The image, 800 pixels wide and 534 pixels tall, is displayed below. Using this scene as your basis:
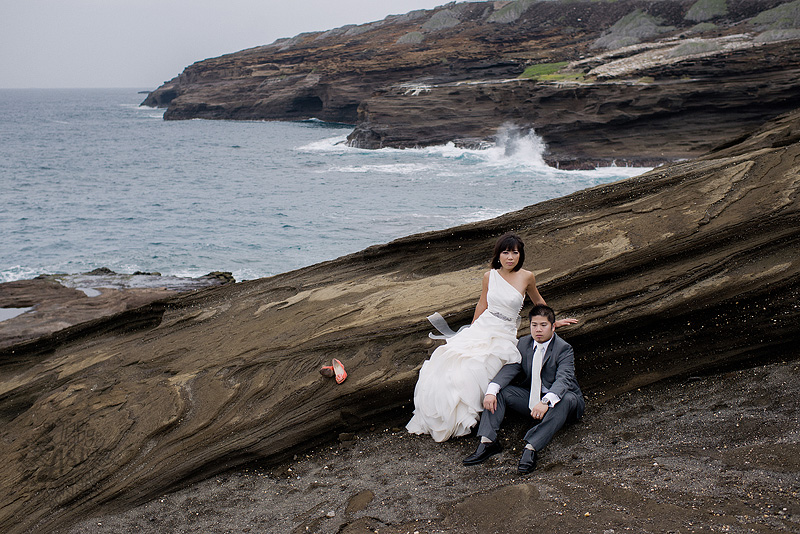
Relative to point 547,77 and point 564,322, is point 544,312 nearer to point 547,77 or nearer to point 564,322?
point 564,322

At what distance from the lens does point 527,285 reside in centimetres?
644

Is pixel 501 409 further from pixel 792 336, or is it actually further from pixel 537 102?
pixel 537 102

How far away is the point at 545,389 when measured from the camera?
231 inches

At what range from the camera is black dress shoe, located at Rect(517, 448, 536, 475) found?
17.4 feet

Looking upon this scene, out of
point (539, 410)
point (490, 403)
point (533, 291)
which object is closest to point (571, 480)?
point (539, 410)

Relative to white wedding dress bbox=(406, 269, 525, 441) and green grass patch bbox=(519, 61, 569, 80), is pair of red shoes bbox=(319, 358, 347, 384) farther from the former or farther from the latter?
green grass patch bbox=(519, 61, 569, 80)

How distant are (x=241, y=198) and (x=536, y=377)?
31.3 metres

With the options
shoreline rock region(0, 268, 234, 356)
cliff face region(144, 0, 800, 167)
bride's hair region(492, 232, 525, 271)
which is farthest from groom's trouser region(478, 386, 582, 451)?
cliff face region(144, 0, 800, 167)

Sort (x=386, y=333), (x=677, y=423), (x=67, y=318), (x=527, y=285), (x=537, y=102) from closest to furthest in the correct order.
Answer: (x=677, y=423), (x=527, y=285), (x=386, y=333), (x=67, y=318), (x=537, y=102)

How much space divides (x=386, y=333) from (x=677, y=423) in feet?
10.6

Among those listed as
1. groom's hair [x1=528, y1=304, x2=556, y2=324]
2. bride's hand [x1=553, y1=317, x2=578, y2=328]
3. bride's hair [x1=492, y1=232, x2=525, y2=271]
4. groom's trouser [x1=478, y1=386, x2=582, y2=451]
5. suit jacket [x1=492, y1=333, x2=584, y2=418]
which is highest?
bride's hair [x1=492, y1=232, x2=525, y2=271]

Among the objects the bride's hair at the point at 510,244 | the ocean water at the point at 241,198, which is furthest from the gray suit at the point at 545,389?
the ocean water at the point at 241,198

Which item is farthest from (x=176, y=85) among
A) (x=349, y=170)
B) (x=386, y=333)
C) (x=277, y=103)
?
(x=386, y=333)

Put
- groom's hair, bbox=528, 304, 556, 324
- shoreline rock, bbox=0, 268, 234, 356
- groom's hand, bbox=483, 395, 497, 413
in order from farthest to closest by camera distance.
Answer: shoreline rock, bbox=0, 268, 234, 356, groom's hair, bbox=528, 304, 556, 324, groom's hand, bbox=483, 395, 497, 413
